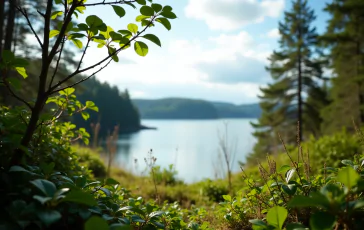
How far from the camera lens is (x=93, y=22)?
0.96 m

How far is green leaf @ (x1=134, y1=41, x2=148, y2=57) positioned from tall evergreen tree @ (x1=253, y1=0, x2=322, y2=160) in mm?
14844

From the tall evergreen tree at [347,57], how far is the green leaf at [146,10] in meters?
11.0

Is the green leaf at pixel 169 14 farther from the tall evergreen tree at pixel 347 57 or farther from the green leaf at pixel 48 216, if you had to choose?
the tall evergreen tree at pixel 347 57

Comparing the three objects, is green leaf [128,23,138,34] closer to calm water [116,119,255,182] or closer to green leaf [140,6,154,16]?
green leaf [140,6,154,16]

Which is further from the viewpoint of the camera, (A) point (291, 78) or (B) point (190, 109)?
(B) point (190, 109)

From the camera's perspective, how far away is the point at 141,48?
1089mm

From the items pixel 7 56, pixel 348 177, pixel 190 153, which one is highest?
pixel 7 56

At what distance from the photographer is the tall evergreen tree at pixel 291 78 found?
15.2 metres

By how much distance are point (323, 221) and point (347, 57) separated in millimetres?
12745

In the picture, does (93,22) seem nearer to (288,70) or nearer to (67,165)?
(67,165)

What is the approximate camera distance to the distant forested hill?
8906cm

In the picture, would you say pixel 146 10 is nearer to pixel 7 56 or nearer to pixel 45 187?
pixel 7 56

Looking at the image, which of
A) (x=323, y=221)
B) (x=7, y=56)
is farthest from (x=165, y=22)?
(x=323, y=221)

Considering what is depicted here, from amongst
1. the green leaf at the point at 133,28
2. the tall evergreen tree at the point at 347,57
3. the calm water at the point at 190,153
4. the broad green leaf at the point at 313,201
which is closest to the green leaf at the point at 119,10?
the green leaf at the point at 133,28
